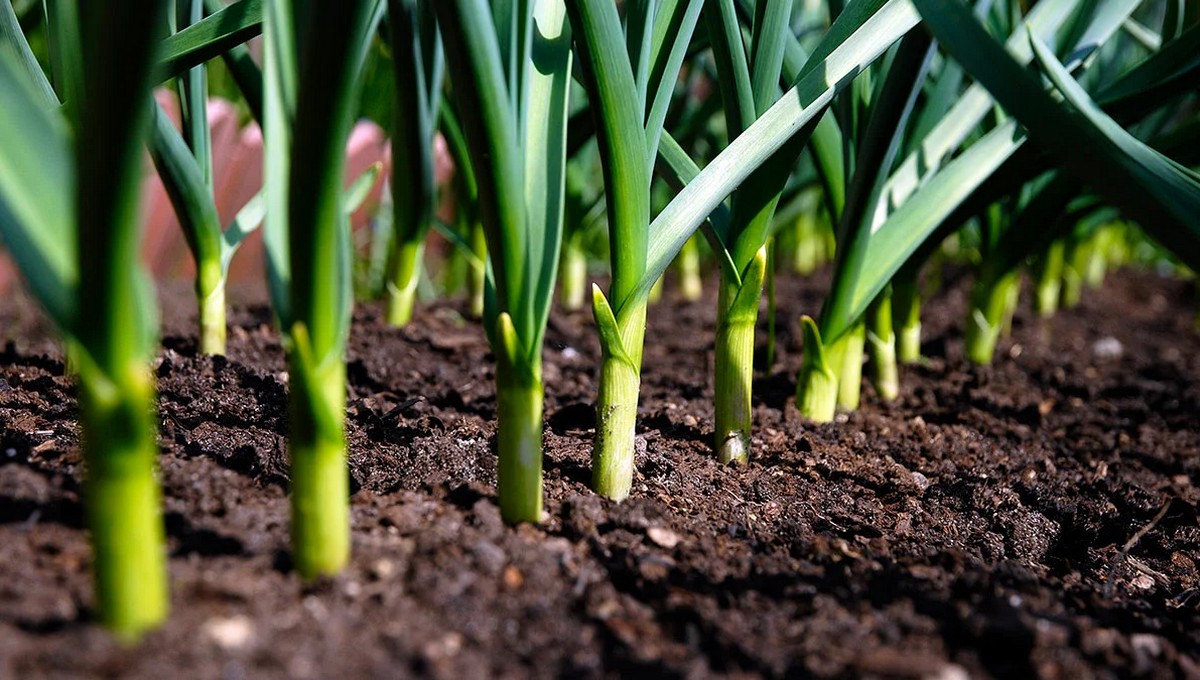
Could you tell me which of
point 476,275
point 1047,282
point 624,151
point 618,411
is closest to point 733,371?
point 618,411

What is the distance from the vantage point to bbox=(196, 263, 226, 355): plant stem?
1.10 m

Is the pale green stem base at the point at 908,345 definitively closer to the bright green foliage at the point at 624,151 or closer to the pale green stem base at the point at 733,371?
the pale green stem base at the point at 733,371

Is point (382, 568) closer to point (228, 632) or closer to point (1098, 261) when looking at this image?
point (228, 632)

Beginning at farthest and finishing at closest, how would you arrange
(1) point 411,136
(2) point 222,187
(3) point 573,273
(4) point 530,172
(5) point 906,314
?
(2) point 222,187 < (3) point 573,273 < (5) point 906,314 < (1) point 411,136 < (4) point 530,172

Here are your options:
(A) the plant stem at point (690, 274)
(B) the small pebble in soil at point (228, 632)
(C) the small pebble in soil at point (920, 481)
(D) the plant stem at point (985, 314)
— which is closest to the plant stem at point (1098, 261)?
(A) the plant stem at point (690, 274)

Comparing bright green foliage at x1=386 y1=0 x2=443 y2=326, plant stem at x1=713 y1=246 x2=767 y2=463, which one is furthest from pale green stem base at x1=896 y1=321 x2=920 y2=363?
bright green foliage at x1=386 y1=0 x2=443 y2=326

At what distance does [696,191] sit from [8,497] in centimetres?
55

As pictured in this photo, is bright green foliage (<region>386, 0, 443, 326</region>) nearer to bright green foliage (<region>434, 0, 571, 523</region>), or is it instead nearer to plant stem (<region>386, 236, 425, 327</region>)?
plant stem (<region>386, 236, 425, 327</region>)

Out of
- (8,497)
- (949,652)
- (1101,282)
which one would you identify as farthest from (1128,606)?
(1101,282)

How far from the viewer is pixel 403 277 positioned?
1.45 metres

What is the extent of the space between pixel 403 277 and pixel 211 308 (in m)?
0.37

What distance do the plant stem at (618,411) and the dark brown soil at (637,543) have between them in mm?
28

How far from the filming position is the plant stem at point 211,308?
1104 mm

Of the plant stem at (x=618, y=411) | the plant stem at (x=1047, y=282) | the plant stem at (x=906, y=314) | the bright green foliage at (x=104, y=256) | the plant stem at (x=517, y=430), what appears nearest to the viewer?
the bright green foliage at (x=104, y=256)
